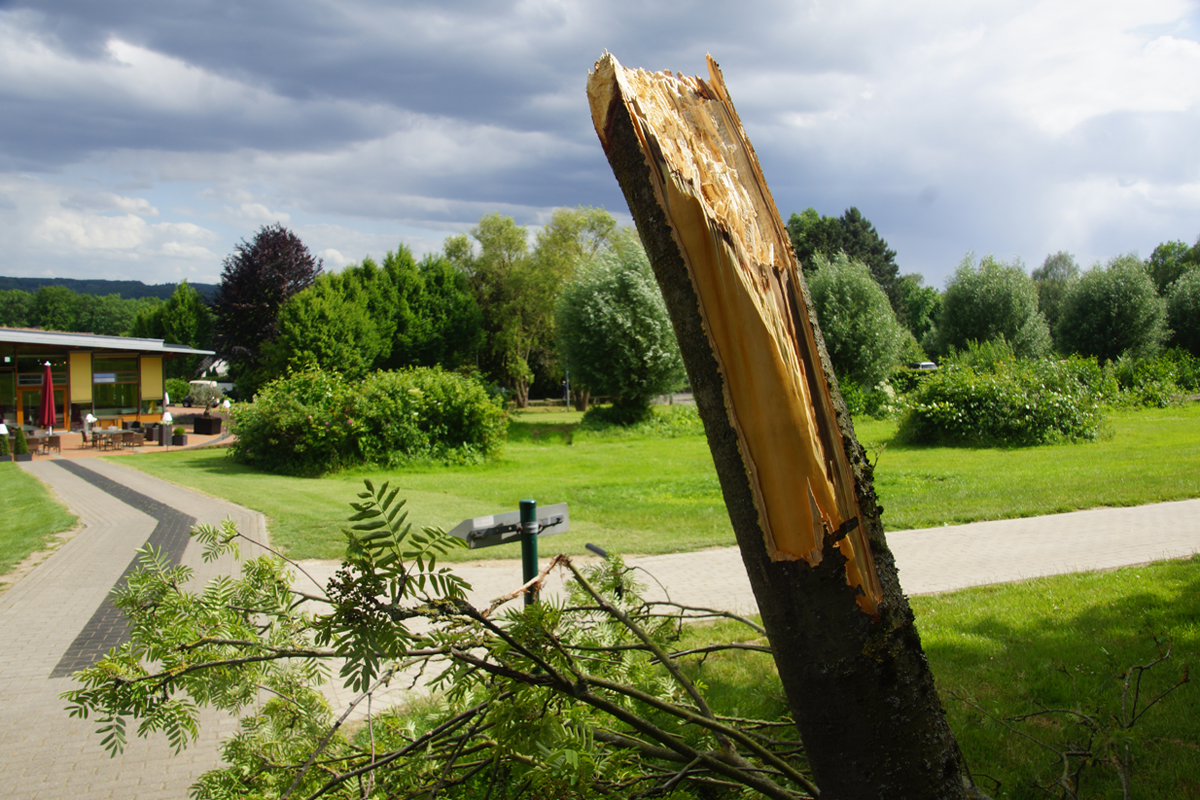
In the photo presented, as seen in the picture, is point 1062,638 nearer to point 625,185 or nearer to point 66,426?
point 625,185

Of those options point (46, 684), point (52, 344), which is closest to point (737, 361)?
point (46, 684)

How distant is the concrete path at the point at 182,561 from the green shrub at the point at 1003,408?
7.49 m

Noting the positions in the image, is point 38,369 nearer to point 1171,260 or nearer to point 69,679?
point 69,679

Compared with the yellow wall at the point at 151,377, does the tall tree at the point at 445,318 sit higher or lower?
higher

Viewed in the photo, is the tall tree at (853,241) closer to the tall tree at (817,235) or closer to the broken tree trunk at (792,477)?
the tall tree at (817,235)

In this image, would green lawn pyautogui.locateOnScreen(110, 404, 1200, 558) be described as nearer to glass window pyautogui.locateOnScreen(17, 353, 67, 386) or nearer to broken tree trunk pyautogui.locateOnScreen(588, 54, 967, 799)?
broken tree trunk pyautogui.locateOnScreen(588, 54, 967, 799)

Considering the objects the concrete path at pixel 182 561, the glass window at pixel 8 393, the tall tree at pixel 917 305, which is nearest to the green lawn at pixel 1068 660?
the concrete path at pixel 182 561

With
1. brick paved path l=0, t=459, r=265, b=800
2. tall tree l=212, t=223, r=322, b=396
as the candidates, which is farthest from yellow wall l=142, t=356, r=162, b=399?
brick paved path l=0, t=459, r=265, b=800

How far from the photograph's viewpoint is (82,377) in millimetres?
28375

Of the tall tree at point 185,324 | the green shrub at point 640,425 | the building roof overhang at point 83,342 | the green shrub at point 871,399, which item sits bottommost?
the green shrub at point 640,425

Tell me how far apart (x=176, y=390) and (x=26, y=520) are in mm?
36640

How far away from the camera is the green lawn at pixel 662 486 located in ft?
30.2

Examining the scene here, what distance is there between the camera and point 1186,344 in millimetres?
34344

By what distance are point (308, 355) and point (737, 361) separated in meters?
30.7
